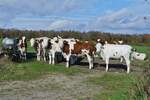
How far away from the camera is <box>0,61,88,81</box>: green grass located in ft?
82.1

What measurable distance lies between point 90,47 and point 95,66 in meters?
1.55

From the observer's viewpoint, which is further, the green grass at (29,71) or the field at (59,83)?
the green grass at (29,71)

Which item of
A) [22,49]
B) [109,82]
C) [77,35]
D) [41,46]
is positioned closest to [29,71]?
[109,82]

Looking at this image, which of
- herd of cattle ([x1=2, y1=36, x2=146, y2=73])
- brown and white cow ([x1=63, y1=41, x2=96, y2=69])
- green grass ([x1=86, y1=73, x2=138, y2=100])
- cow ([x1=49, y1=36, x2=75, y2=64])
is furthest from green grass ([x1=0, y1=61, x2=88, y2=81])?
cow ([x1=49, y1=36, x2=75, y2=64])

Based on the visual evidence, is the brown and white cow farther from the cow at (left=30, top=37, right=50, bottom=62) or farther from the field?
the cow at (left=30, top=37, right=50, bottom=62)

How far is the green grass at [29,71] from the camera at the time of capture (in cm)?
2503

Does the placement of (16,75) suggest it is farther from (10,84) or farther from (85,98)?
(85,98)

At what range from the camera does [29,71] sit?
2659cm

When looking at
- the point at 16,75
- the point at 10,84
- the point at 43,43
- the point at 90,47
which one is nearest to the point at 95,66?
the point at 90,47

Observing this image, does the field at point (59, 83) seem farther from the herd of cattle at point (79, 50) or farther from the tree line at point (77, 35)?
the tree line at point (77, 35)

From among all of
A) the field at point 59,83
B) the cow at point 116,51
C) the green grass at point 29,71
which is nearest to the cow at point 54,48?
the field at point 59,83

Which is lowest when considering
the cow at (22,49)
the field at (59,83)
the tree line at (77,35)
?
the field at (59,83)

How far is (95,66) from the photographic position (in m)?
31.6

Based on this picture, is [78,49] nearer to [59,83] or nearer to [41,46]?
[41,46]
